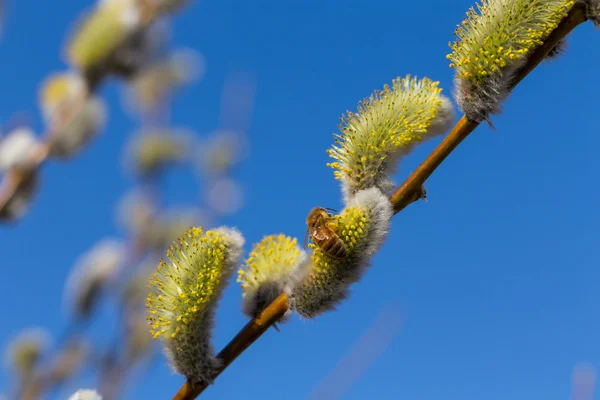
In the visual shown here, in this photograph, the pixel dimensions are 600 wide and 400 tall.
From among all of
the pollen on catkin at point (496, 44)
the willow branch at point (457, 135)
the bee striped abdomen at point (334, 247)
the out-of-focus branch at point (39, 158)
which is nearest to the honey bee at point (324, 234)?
the bee striped abdomen at point (334, 247)

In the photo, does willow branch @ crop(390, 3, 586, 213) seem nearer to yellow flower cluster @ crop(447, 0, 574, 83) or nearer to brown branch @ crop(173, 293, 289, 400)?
yellow flower cluster @ crop(447, 0, 574, 83)

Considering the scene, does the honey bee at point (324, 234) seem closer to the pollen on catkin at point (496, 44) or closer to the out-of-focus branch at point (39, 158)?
the pollen on catkin at point (496, 44)

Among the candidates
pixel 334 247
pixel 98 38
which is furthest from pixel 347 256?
pixel 98 38

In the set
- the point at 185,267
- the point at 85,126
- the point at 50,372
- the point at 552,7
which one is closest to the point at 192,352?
the point at 185,267

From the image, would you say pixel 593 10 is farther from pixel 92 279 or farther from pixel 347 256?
pixel 92 279

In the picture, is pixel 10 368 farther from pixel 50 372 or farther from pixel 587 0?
pixel 587 0

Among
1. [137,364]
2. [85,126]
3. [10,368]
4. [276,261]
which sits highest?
[85,126]
